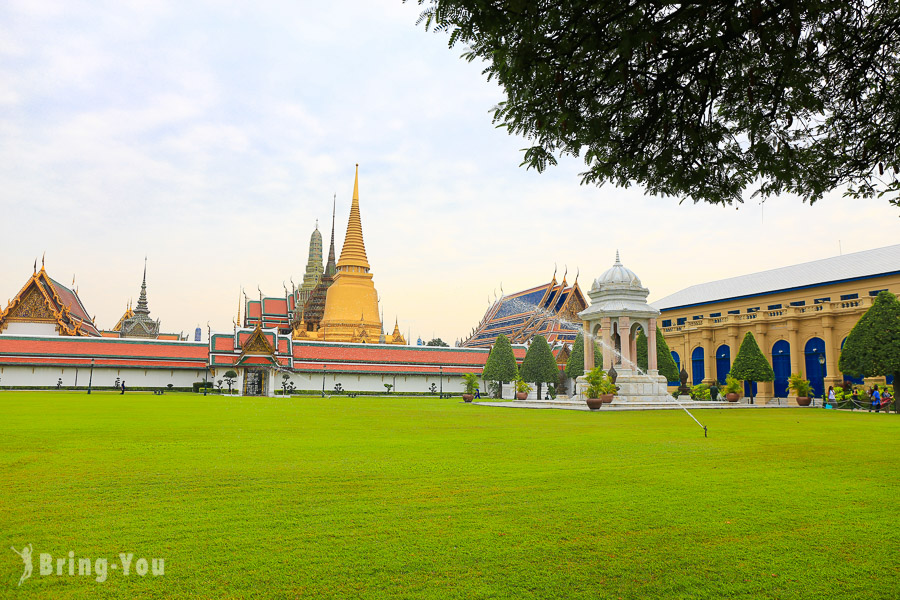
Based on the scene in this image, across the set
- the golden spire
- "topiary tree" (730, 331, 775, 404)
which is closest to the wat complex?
"topiary tree" (730, 331, 775, 404)

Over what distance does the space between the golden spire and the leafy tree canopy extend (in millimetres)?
66283

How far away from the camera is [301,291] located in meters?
90.4

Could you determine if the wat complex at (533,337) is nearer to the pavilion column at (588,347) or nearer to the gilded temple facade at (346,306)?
the pavilion column at (588,347)

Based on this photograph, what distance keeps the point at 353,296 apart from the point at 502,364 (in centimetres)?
2985

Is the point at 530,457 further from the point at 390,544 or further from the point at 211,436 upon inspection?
the point at 211,436

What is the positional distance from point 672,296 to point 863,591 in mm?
56003

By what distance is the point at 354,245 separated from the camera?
72.1 metres

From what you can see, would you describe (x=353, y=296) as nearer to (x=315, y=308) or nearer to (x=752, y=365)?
(x=315, y=308)

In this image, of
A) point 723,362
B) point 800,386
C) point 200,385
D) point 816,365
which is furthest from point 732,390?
point 200,385

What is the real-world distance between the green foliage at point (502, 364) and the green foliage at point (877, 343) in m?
21.4

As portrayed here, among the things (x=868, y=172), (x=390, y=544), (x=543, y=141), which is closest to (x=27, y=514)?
(x=390, y=544)

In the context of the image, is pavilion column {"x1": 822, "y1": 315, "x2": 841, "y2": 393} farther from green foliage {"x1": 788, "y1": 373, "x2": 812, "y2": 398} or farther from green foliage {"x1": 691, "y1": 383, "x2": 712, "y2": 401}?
green foliage {"x1": 691, "y1": 383, "x2": 712, "y2": 401}

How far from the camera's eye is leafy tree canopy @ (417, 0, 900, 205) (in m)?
4.33

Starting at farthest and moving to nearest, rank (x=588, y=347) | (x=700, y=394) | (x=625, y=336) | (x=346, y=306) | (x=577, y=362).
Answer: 1. (x=346, y=306)
2. (x=577, y=362)
3. (x=700, y=394)
4. (x=588, y=347)
5. (x=625, y=336)
